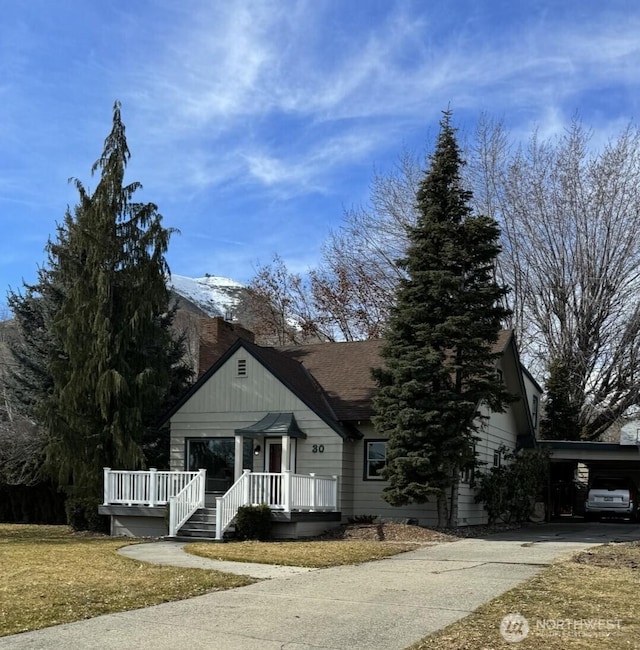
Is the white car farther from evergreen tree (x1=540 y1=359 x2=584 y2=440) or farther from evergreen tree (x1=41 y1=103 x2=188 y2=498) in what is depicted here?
evergreen tree (x1=41 y1=103 x2=188 y2=498)

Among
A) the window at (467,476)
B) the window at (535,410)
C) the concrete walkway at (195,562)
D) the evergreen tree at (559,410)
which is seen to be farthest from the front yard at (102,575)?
the evergreen tree at (559,410)

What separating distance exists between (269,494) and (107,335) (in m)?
6.79

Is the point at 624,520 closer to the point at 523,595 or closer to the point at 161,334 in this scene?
the point at 161,334

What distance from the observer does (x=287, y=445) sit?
20547 millimetres

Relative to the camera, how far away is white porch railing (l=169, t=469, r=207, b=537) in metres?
18.2

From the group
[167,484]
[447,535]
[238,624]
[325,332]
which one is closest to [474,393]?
[447,535]

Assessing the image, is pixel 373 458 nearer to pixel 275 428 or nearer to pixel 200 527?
pixel 275 428

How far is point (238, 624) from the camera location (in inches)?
298

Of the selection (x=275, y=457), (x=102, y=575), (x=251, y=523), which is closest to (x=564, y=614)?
(x=102, y=575)

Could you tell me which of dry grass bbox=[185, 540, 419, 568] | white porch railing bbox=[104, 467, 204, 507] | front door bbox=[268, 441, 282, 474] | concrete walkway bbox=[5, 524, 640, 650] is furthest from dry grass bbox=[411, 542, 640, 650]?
front door bbox=[268, 441, 282, 474]

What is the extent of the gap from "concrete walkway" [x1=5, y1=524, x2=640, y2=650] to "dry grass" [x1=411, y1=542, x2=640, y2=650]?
0.22 meters

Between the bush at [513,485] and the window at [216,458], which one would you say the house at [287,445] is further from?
the bush at [513,485]

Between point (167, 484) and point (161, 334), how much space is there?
16.1 feet

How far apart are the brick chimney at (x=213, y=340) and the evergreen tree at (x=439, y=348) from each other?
847 cm
